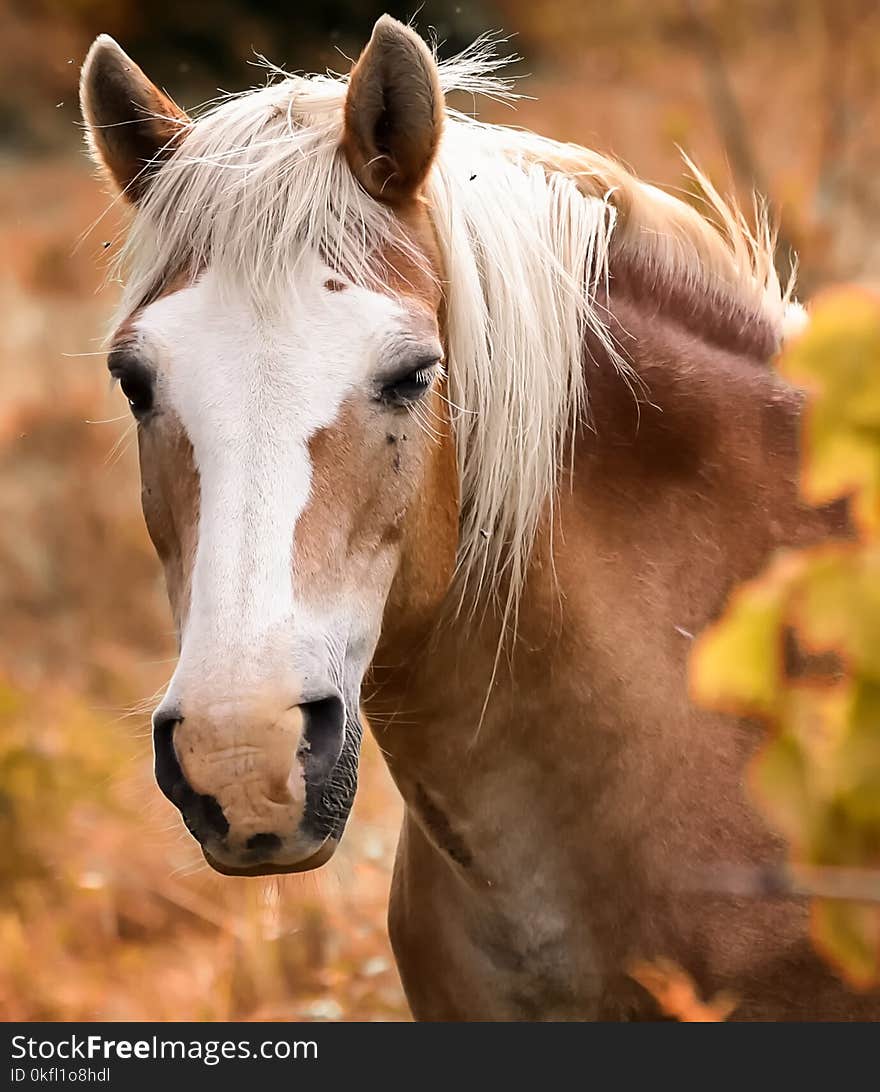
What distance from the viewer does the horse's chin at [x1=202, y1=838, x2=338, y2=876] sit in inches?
66.7

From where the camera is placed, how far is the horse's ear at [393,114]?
189 centimetres

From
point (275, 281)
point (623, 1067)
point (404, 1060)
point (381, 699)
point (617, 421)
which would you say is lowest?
point (404, 1060)

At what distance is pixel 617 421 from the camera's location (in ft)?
6.91

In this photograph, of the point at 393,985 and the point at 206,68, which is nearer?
the point at 393,985

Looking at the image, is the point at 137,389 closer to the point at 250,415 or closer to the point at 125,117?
the point at 250,415

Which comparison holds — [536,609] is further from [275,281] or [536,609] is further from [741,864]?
[275,281]

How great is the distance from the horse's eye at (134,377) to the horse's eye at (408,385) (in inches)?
13.4

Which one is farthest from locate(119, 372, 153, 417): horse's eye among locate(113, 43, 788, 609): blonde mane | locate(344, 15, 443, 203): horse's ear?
locate(344, 15, 443, 203): horse's ear

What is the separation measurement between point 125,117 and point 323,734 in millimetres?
1103

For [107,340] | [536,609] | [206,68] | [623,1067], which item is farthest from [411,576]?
[206,68]

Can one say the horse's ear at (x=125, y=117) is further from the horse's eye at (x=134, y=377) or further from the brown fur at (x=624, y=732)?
the brown fur at (x=624, y=732)

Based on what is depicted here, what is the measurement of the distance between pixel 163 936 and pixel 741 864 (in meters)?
2.97

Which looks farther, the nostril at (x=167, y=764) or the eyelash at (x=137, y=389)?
the eyelash at (x=137, y=389)

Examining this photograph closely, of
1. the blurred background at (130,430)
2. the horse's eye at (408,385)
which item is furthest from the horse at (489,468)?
the blurred background at (130,430)
